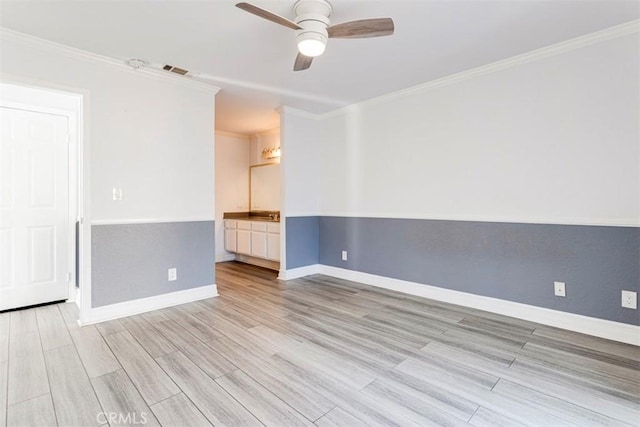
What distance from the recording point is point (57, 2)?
204cm

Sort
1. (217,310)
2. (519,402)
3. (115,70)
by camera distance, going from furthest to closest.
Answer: (217,310), (115,70), (519,402)

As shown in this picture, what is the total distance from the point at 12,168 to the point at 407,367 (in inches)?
160

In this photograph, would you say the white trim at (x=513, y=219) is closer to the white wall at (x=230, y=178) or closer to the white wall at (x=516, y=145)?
the white wall at (x=516, y=145)

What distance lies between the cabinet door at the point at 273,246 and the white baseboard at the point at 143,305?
1264 millimetres

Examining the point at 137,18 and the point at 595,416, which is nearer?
the point at 595,416

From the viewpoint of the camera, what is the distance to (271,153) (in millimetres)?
5676

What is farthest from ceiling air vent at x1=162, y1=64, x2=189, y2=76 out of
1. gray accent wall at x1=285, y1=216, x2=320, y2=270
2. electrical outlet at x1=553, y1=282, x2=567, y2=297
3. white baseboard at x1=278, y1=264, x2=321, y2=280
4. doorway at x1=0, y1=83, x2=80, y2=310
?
electrical outlet at x1=553, y1=282, x2=567, y2=297

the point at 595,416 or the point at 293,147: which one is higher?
the point at 293,147

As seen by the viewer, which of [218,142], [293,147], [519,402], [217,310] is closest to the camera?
[519,402]

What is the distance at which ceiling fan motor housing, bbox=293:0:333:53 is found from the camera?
202cm

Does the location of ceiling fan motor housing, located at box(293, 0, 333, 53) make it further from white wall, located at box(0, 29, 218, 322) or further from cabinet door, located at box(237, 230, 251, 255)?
cabinet door, located at box(237, 230, 251, 255)

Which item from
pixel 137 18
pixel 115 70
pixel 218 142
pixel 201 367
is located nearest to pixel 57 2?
pixel 137 18

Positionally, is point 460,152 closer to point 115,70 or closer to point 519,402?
point 519,402

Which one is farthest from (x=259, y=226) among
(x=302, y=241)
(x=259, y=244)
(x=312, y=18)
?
(x=312, y=18)
